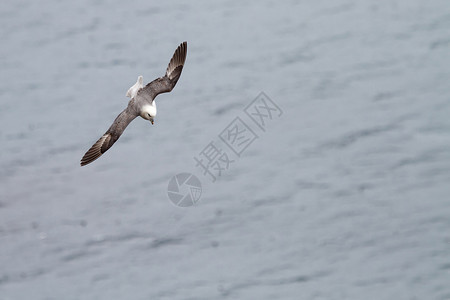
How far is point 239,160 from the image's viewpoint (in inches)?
1178

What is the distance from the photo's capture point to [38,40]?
37469 mm

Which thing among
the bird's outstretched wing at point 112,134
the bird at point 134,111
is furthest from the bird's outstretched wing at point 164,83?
the bird's outstretched wing at point 112,134

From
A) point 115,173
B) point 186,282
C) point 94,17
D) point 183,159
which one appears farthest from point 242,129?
point 94,17

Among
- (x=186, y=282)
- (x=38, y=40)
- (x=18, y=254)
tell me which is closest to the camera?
(x=186, y=282)

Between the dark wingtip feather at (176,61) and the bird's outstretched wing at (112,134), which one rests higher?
the dark wingtip feather at (176,61)

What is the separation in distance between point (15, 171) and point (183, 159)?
603 cm

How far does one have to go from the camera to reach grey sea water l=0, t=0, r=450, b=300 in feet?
86.3

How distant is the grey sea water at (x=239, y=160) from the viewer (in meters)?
26.3

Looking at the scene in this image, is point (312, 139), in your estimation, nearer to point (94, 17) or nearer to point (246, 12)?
point (246, 12)

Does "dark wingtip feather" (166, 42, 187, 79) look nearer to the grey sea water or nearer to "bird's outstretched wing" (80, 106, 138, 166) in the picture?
"bird's outstretched wing" (80, 106, 138, 166)

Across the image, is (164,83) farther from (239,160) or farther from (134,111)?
(239,160)

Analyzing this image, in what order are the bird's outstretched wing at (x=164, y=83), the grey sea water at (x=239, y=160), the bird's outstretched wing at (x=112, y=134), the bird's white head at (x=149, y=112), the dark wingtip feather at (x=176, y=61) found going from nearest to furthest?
the bird's white head at (x=149, y=112) < the bird's outstretched wing at (x=112, y=134) < the bird's outstretched wing at (x=164, y=83) < the dark wingtip feather at (x=176, y=61) < the grey sea water at (x=239, y=160)

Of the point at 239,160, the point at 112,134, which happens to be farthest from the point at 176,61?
the point at 239,160

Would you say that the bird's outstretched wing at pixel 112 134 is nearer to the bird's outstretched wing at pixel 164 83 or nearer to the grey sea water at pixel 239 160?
the bird's outstretched wing at pixel 164 83
